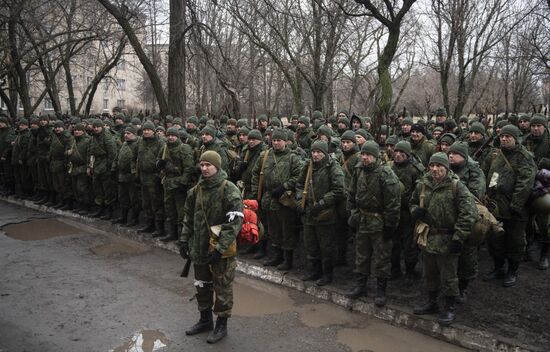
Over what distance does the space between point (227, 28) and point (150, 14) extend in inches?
222

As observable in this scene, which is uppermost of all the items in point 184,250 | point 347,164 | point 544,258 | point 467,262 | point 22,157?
point 347,164

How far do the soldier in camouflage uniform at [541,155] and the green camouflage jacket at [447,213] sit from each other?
7.72ft

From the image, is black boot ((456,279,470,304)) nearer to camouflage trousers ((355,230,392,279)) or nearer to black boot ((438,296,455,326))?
black boot ((438,296,455,326))

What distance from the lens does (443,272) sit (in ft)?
18.2

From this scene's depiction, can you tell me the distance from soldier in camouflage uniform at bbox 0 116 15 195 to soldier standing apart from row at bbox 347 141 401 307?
10901mm

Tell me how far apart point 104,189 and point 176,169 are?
2851 mm

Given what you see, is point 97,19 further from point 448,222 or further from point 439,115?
point 448,222

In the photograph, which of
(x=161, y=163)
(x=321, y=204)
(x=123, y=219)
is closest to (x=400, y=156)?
(x=321, y=204)

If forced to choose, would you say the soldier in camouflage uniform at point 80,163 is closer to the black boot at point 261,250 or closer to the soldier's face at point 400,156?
the black boot at point 261,250

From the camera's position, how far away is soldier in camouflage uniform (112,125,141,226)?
9742 mm

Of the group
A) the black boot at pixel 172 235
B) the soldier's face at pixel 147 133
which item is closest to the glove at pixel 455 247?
the black boot at pixel 172 235

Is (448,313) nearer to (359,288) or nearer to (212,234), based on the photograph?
(359,288)

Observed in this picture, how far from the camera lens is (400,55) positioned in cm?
2320

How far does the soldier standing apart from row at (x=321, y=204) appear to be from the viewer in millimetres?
6750
